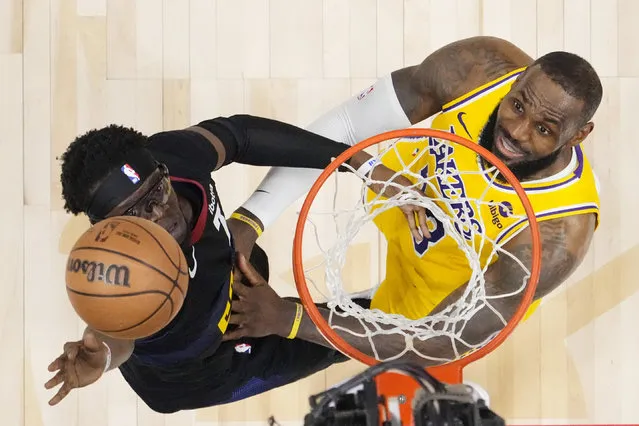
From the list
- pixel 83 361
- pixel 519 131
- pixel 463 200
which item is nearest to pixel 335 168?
pixel 463 200

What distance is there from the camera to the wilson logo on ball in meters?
1.14

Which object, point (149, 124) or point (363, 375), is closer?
point (363, 375)

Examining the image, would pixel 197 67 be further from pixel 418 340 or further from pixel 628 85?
pixel 628 85

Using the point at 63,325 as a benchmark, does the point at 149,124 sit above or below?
above

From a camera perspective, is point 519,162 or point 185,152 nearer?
point 185,152

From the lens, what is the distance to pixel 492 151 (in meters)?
1.66

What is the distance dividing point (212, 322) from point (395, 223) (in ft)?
2.19

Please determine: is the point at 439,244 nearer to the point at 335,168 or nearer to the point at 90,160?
the point at 335,168

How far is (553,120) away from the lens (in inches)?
60.1

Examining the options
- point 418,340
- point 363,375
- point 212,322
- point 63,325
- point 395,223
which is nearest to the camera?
point 363,375

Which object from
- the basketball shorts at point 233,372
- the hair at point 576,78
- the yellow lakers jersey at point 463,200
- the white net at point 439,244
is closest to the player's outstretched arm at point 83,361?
the basketball shorts at point 233,372

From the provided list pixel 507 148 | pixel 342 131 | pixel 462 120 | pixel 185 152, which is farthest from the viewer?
pixel 342 131

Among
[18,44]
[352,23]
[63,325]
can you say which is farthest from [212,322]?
[18,44]

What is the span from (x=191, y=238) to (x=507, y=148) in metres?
0.74
